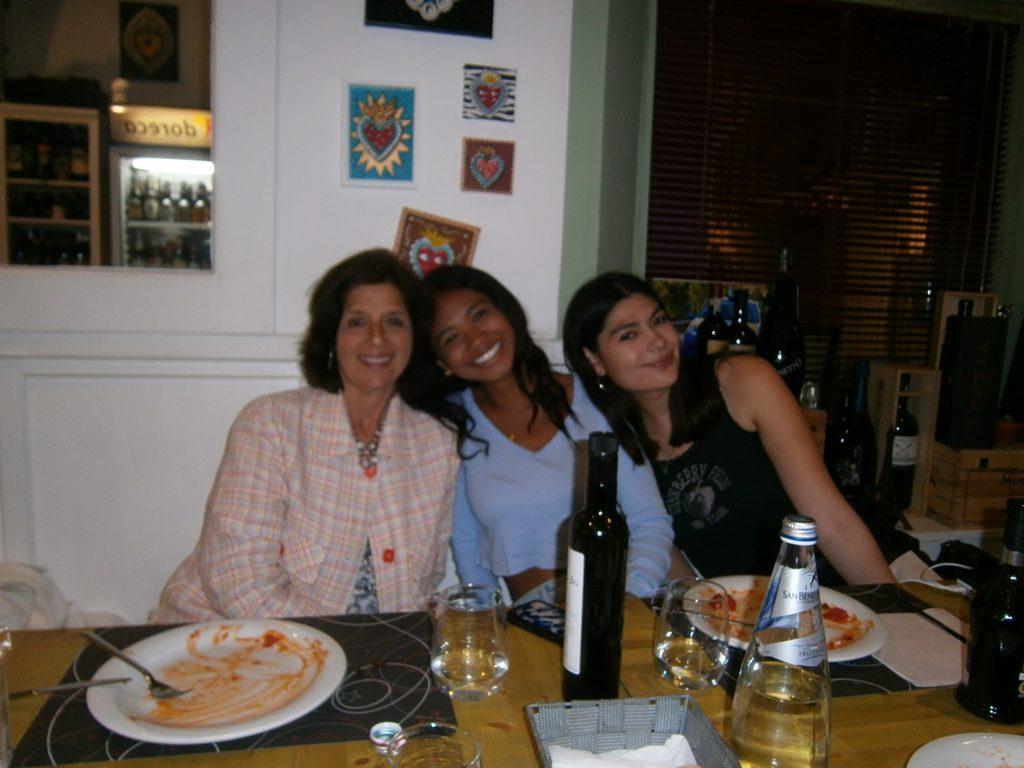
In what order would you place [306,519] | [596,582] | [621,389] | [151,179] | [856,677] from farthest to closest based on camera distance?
[151,179]
[621,389]
[306,519]
[856,677]
[596,582]

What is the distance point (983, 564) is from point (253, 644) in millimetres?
1549

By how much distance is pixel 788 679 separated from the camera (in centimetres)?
80

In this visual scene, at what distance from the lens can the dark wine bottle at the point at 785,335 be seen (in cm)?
225

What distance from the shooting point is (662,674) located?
959mm

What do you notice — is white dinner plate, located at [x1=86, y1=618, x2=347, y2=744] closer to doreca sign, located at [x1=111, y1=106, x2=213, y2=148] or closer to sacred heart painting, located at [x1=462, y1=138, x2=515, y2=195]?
sacred heart painting, located at [x1=462, y1=138, x2=515, y2=195]

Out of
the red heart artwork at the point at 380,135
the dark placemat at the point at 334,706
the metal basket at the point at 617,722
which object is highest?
the red heart artwork at the point at 380,135

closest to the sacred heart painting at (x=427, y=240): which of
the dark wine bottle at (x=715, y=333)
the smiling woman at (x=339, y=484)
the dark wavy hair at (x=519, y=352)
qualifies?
the dark wavy hair at (x=519, y=352)

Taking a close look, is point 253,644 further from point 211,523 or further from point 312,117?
point 312,117

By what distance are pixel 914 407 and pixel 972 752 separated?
75.9 inches

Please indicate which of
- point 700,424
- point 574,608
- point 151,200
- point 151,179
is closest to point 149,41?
point 151,179

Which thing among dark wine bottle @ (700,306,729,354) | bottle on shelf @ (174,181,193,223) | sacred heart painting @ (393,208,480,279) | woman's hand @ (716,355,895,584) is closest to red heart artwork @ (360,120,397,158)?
sacred heart painting @ (393,208,480,279)

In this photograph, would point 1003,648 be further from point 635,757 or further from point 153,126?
point 153,126

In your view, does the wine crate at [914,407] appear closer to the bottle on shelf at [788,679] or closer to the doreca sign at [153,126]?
the bottle on shelf at [788,679]

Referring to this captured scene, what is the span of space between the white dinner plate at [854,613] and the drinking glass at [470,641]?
341mm
